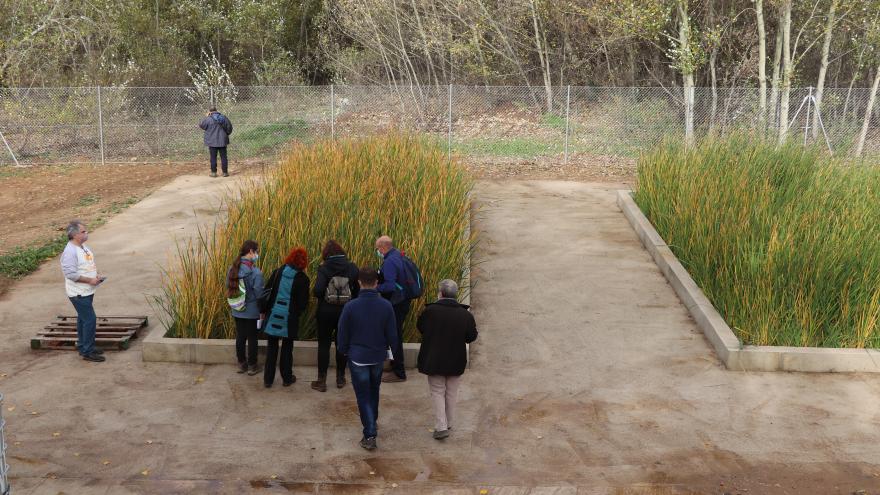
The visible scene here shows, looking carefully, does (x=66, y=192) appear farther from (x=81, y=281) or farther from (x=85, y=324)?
(x=81, y=281)

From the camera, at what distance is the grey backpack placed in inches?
307

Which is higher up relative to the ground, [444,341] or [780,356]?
[444,341]

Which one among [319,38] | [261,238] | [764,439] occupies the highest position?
[319,38]

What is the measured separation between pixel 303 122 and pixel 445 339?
56.0 feet

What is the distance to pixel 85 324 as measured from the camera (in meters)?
8.73

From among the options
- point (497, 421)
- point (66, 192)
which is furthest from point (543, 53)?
point (497, 421)

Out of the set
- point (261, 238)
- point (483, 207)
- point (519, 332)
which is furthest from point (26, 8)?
point (519, 332)

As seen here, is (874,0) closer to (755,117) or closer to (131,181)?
(755,117)

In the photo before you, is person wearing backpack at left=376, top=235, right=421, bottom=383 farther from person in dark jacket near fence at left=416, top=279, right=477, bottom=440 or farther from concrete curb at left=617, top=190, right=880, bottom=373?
concrete curb at left=617, top=190, right=880, bottom=373

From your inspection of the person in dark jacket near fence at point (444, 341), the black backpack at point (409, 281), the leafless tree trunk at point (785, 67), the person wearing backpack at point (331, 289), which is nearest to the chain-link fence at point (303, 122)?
the leafless tree trunk at point (785, 67)

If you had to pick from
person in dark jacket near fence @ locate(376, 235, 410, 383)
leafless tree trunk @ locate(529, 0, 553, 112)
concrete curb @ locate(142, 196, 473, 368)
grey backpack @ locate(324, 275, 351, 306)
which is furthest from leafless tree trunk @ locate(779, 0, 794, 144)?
grey backpack @ locate(324, 275, 351, 306)

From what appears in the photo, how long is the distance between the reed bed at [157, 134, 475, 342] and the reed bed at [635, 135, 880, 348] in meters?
2.91

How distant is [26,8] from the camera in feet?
78.6

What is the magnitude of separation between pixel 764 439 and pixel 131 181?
14.8 m
